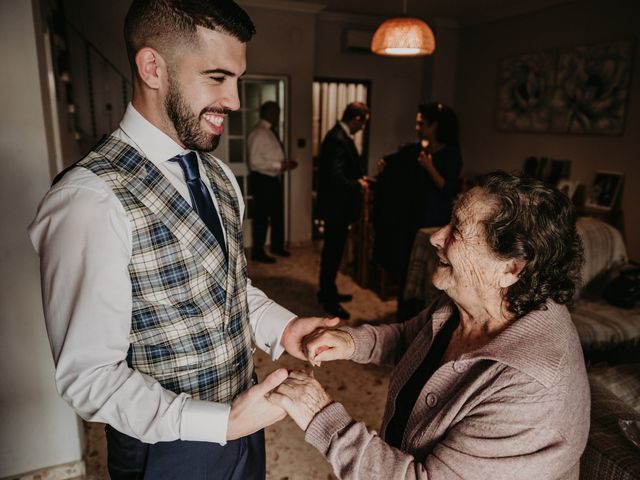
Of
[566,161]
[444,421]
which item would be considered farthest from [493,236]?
[566,161]

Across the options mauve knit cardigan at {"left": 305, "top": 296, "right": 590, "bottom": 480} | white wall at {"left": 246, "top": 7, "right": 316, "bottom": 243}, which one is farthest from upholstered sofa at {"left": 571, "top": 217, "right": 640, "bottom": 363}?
white wall at {"left": 246, "top": 7, "right": 316, "bottom": 243}

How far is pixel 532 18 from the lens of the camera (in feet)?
17.7

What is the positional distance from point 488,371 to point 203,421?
1.96ft

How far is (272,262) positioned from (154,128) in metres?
4.21

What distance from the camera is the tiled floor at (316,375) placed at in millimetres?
2215

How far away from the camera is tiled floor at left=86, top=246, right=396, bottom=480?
2.21 m

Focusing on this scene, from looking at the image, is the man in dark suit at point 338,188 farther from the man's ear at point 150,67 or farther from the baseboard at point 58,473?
the man's ear at point 150,67

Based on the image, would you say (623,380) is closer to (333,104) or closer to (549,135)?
(549,135)

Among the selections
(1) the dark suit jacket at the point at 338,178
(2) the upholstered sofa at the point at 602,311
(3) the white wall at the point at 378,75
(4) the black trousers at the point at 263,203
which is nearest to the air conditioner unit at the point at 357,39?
(3) the white wall at the point at 378,75

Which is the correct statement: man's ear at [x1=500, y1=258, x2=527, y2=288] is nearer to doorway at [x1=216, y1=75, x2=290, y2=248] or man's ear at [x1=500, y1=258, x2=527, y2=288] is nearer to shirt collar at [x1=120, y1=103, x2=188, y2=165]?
shirt collar at [x1=120, y1=103, x2=188, y2=165]

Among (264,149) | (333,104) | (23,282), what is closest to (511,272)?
(23,282)

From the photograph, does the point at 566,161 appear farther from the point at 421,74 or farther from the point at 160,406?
the point at 160,406

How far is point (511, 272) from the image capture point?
1.11m

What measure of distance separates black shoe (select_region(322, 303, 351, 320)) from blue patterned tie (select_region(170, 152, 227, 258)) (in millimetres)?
2748
